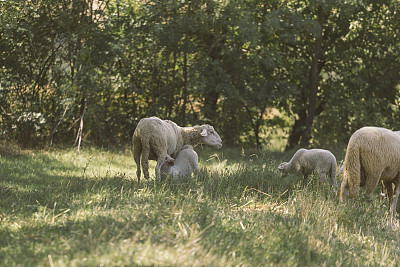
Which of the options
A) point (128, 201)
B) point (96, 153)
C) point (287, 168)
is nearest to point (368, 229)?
point (287, 168)

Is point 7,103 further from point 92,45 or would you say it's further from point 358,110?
point 358,110

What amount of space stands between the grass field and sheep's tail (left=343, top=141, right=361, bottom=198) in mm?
245

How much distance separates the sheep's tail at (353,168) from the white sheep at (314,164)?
0.91 m

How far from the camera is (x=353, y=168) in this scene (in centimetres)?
681

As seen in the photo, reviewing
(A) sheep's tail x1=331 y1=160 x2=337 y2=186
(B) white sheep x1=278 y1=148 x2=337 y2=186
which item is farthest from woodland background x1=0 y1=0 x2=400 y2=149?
(A) sheep's tail x1=331 y1=160 x2=337 y2=186

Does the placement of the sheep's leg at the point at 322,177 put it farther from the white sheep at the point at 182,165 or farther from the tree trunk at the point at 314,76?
the tree trunk at the point at 314,76

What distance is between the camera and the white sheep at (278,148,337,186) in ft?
25.7

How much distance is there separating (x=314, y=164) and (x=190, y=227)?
364cm

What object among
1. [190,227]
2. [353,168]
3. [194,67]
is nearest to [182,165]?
[353,168]

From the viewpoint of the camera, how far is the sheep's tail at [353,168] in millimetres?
6766

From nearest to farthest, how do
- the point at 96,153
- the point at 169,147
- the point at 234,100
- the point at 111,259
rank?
1. the point at 111,259
2. the point at 169,147
3. the point at 96,153
4. the point at 234,100

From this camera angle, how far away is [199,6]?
14.1 meters

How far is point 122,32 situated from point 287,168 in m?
7.11

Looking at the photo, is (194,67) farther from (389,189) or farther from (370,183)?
(370,183)
